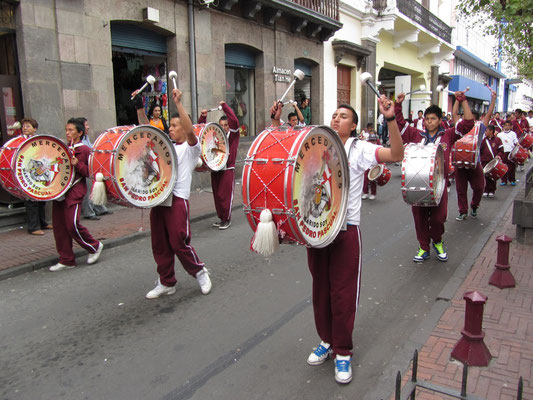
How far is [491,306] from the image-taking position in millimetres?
4430

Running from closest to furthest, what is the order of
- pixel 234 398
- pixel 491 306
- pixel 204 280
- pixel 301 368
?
pixel 234 398
pixel 301 368
pixel 491 306
pixel 204 280

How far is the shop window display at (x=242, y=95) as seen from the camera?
14.1 meters

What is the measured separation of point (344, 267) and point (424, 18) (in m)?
24.2

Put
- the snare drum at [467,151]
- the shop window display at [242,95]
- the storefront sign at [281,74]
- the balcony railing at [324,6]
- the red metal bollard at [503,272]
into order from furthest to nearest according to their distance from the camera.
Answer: the balcony railing at [324,6], the storefront sign at [281,74], the shop window display at [242,95], the snare drum at [467,151], the red metal bollard at [503,272]

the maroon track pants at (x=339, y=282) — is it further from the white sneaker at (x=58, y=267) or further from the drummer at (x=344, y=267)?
the white sneaker at (x=58, y=267)

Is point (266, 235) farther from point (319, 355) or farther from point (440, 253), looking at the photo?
point (440, 253)

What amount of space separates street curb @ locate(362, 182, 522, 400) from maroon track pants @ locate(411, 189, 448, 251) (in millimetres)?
503

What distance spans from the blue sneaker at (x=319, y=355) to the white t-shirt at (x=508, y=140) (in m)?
10.8

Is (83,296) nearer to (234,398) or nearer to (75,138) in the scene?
(75,138)

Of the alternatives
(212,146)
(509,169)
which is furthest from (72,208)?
(509,169)

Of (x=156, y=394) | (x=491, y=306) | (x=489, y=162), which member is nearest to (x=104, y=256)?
(x=156, y=394)

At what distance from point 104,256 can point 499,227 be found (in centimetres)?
654

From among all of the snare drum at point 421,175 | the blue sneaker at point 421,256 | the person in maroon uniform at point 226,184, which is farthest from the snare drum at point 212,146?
the blue sneaker at point 421,256

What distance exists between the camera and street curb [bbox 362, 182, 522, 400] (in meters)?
3.16
